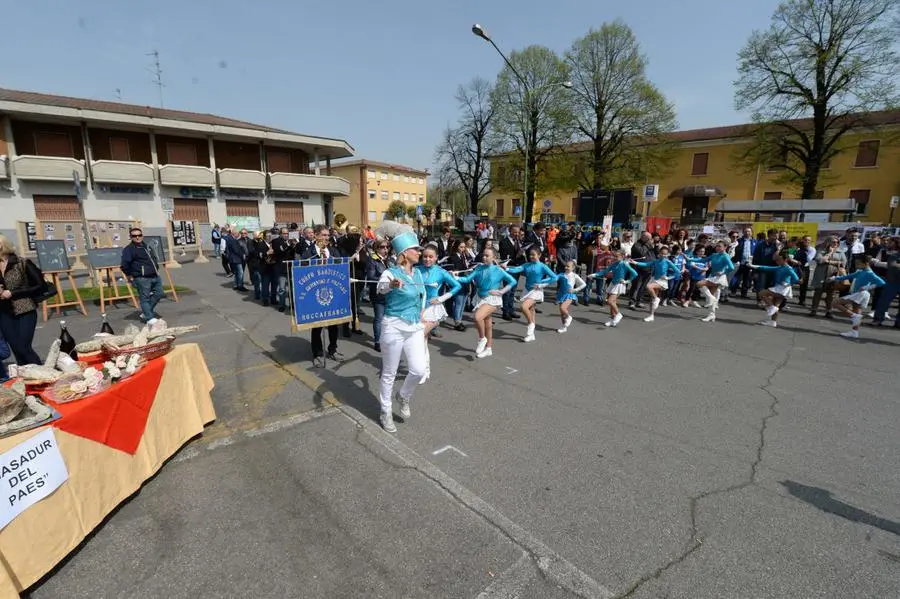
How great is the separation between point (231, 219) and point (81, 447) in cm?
2894

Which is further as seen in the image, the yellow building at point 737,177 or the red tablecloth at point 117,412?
the yellow building at point 737,177

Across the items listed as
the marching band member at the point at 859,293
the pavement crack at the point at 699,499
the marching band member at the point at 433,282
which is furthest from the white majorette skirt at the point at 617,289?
the marching band member at the point at 433,282

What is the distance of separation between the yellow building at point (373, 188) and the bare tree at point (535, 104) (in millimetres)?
25734

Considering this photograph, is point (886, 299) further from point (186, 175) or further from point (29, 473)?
point (186, 175)

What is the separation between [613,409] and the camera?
5.21 m

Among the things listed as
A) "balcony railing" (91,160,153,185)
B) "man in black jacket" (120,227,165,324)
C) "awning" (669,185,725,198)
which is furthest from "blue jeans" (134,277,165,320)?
"awning" (669,185,725,198)

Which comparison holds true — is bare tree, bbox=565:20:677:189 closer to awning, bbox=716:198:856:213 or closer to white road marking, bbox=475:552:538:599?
awning, bbox=716:198:856:213

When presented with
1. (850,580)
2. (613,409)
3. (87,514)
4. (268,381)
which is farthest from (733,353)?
(87,514)

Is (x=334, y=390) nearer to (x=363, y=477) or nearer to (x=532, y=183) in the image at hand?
(x=363, y=477)

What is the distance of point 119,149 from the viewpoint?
25125mm

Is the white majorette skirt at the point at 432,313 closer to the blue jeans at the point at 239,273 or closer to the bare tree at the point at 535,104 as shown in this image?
the blue jeans at the point at 239,273

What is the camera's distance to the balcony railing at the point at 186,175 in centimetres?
2523

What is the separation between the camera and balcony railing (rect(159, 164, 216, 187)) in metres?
25.2

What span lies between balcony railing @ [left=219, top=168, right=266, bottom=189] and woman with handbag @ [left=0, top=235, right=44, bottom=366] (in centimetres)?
2511
